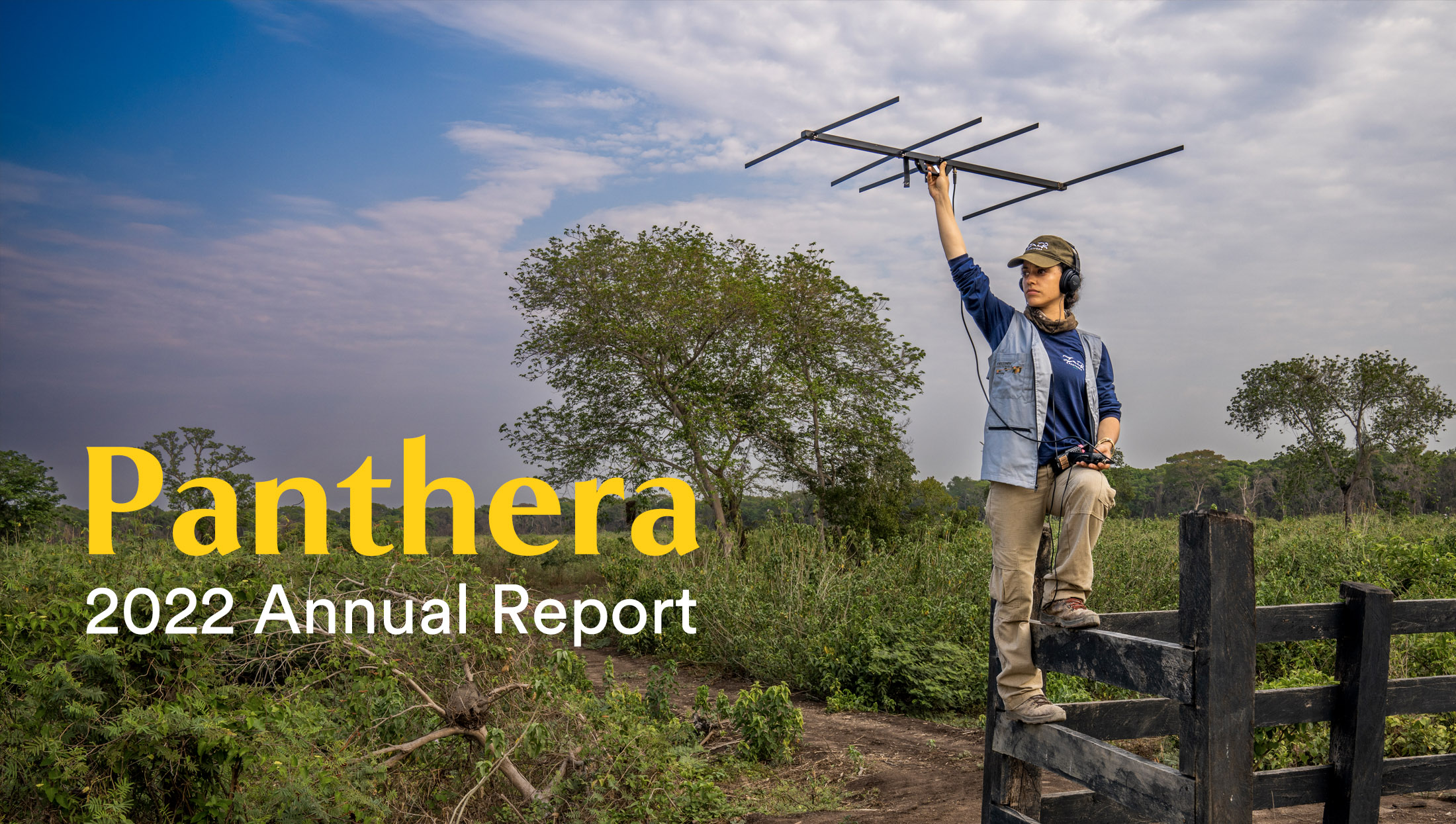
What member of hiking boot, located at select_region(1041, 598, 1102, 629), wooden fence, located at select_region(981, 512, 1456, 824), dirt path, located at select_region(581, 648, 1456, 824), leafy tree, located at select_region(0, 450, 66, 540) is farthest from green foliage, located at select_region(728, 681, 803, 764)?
leafy tree, located at select_region(0, 450, 66, 540)

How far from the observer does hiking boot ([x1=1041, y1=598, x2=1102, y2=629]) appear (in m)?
3.53

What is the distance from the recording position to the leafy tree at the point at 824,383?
22.6 meters

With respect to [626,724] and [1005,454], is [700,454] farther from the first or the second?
[1005,454]

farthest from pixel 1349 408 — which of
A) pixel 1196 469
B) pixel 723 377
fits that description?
pixel 723 377

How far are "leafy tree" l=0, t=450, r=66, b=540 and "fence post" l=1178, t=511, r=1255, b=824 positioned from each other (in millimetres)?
16484

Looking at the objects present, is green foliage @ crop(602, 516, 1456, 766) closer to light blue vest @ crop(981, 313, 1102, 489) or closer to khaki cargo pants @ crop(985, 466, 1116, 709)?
khaki cargo pants @ crop(985, 466, 1116, 709)

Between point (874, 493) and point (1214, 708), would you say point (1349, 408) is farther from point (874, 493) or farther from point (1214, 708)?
point (1214, 708)

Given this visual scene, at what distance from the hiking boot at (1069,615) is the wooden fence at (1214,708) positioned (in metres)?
0.03

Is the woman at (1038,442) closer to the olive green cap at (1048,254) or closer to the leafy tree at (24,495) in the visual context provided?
the olive green cap at (1048,254)

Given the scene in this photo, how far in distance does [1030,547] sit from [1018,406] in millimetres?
566

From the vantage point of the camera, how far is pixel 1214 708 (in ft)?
9.77

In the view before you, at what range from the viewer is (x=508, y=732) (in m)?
5.94

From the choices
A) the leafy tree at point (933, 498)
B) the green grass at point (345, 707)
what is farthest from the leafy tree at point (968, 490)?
the green grass at point (345, 707)

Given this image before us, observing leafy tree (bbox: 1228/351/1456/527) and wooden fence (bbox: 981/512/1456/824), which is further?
leafy tree (bbox: 1228/351/1456/527)
